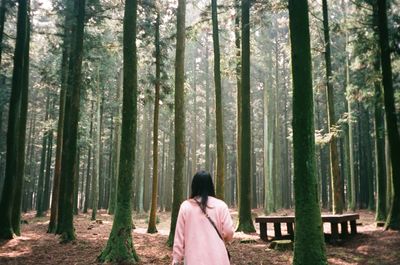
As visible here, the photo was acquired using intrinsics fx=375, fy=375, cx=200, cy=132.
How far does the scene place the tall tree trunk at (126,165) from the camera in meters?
9.34

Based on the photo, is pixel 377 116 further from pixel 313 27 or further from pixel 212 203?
pixel 212 203

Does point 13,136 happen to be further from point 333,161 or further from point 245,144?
point 333,161

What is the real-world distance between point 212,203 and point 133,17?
803 centimetres

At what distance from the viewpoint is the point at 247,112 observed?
14.9 m

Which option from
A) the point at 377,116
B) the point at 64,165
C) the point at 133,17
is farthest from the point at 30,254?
the point at 377,116

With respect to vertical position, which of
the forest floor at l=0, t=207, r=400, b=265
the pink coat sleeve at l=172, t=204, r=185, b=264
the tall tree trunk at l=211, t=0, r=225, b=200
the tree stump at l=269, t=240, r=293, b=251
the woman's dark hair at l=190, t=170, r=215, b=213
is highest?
the tall tree trunk at l=211, t=0, r=225, b=200

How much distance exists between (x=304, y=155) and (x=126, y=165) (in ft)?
15.1

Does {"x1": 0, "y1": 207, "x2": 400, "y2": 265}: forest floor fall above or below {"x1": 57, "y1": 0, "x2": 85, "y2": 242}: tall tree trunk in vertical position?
below

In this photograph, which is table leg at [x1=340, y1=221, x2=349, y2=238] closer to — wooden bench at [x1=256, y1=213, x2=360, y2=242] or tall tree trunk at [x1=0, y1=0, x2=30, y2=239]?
wooden bench at [x1=256, y1=213, x2=360, y2=242]

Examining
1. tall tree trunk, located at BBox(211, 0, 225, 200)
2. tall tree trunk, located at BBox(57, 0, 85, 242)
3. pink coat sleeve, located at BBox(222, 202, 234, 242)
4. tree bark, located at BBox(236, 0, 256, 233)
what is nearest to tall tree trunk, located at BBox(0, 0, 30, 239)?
tall tree trunk, located at BBox(57, 0, 85, 242)

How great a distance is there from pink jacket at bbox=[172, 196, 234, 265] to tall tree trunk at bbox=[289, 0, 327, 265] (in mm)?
4364

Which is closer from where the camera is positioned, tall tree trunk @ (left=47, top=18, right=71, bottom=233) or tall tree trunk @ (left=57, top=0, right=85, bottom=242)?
tall tree trunk @ (left=57, top=0, right=85, bottom=242)

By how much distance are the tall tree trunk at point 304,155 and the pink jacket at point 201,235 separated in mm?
4364

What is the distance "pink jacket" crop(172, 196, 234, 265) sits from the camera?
3.66m
